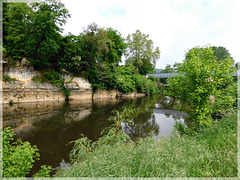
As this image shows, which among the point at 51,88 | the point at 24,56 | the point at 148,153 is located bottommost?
the point at 148,153

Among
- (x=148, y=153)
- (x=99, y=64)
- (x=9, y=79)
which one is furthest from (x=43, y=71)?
(x=148, y=153)

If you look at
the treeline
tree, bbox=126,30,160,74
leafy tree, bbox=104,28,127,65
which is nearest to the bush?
the treeline

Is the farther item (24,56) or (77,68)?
(77,68)

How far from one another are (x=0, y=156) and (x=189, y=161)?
3.05 m

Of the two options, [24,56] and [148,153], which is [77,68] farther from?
[148,153]

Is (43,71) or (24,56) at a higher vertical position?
(24,56)

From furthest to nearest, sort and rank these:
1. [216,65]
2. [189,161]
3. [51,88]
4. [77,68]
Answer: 1. [77,68]
2. [51,88]
3. [216,65]
4. [189,161]

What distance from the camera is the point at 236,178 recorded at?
6.04ft

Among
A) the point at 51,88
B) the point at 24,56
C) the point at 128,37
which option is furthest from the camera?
the point at 128,37

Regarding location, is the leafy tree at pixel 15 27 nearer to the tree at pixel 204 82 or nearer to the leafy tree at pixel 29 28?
the leafy tree at pixel 29 28

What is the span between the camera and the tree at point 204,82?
4.69m

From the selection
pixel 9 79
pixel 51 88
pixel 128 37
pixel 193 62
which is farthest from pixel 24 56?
pixel 128 37

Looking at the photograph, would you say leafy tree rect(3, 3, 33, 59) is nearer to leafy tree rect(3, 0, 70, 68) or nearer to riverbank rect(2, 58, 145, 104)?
leafy tree rect(3, 0, 70, 68)

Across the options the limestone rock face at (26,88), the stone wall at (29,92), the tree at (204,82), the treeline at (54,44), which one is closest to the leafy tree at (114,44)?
the treeline at (54,44)
